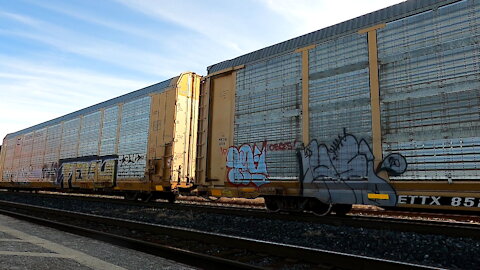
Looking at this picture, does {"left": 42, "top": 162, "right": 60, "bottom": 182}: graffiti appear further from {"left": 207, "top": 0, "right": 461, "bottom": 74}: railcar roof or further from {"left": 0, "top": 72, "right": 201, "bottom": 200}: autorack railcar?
{"left": 207, "top": 0, "right": 461, "bottom": 74}: railcar roof

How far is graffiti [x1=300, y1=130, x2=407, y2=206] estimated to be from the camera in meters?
6.16

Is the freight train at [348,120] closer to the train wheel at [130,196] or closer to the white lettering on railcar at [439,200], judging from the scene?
the white lettering on railcar at [439,200]

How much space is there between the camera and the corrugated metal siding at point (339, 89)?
6.72 metres

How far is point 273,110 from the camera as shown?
8211mm

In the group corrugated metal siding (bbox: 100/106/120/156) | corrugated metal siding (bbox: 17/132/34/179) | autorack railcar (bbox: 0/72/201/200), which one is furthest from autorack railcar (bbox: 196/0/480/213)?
corrugated metal siding (bbox: 17/132/34/179)

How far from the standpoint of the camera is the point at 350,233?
631 centimetres

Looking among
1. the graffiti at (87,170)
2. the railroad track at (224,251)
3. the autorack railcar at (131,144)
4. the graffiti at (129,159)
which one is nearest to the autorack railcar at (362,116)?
the railroad track at (224,251)

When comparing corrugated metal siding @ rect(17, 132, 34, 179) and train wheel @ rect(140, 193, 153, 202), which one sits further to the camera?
corrugated metal siding @ rect(17, 132, 34, 179)

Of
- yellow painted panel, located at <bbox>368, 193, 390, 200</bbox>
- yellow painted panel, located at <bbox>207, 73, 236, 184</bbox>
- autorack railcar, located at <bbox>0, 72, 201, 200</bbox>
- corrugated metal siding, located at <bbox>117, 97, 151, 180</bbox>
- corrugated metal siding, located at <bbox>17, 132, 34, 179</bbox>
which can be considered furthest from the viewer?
corrugated metal siding, located at <bbox>17, 132, 34, 179</bbox>

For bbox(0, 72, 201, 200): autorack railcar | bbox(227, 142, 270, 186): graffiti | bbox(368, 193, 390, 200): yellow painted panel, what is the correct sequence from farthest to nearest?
bbox(0, 72, 201, 200): autorack railcar → bbox(227, 142, 270, 186): graffiti → bbox(368, 193, 390, 200): yellow painted panel

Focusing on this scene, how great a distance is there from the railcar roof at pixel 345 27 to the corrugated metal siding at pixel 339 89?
0.84ft

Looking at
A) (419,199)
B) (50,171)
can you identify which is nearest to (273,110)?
(419,199)

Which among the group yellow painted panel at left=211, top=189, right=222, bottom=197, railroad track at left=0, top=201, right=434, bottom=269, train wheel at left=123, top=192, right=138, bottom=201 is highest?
yellow painted panel at left=211, top=189, right=222, bottom=197

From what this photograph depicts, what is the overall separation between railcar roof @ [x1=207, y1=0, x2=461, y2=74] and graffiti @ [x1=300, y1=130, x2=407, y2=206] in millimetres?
2449
